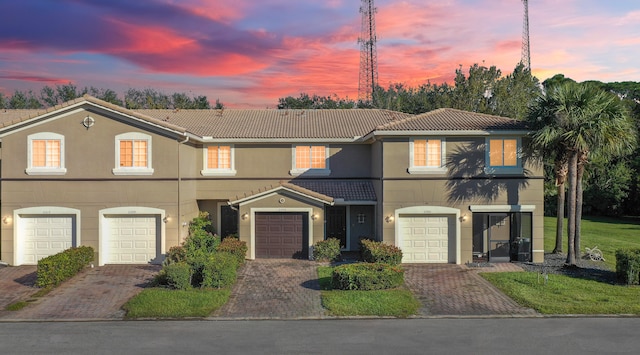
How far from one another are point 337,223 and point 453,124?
731 centimetres

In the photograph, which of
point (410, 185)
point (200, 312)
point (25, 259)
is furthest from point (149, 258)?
point (410, 185)

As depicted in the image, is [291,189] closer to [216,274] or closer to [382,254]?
[382,254]

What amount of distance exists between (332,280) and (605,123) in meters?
12.2

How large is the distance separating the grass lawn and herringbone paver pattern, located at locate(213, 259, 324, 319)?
0.41 meters

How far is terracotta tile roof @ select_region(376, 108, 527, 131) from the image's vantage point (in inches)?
816

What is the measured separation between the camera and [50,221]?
68.4ft

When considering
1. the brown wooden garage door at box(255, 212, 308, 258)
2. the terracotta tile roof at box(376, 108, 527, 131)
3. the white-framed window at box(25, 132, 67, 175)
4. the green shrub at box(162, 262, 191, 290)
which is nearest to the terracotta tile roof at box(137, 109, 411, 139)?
the terracotta tile roof at box(376, 108, 527, 131)

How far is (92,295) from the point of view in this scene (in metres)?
16.0

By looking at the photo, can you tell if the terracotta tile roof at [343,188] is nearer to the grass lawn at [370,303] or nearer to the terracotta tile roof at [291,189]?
the terracotta tile roof at [291,189]

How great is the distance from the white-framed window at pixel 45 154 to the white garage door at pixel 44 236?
203 cm

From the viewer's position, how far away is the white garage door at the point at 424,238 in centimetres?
2134

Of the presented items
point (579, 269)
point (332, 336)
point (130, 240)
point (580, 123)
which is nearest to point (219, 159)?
point (130, 240)

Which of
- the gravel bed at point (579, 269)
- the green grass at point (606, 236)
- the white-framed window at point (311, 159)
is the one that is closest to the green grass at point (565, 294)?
the gravel bed at point (579, 269)

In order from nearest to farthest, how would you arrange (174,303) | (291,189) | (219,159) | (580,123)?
1. (174,303)
2. (580,123)
3. (291,189)
4. (219,159)
